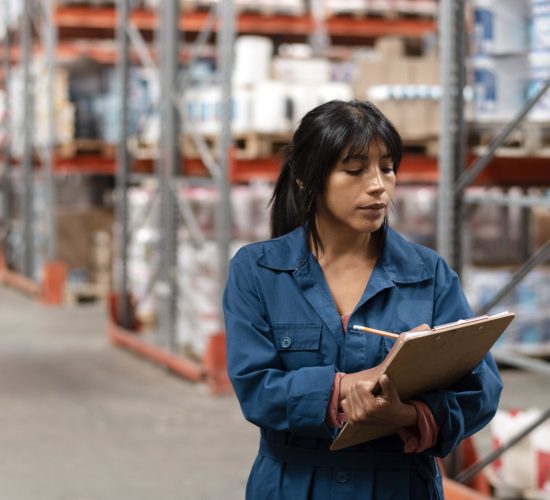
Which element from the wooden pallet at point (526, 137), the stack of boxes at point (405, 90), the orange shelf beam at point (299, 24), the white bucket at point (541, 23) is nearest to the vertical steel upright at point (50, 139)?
the orange shelf beam at point (299, 24)

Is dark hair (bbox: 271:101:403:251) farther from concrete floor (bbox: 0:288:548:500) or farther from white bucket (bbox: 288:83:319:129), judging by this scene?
white bucket (bbox: 288:83:319:129)

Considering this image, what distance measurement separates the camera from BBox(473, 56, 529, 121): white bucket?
5484 mm

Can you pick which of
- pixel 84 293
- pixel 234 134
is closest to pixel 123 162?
pixel 234 134

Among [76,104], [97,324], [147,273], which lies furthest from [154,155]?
[76,104]

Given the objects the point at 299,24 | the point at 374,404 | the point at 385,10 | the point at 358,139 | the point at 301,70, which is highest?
the point at 385,10

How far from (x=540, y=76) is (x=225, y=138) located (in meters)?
2.29

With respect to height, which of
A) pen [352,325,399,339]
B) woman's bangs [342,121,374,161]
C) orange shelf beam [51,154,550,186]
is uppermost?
woman's bangs [342,121,374,161]

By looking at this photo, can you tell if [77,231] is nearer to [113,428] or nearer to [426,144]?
[426,144]

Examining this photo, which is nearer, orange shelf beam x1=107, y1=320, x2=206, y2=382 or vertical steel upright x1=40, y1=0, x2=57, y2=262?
orange shelf beam x1=107, y1=320, x2=206, y2=382

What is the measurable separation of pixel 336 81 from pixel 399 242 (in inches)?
233

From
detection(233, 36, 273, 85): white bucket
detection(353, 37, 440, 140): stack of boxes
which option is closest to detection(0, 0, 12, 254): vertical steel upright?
detection(233, 36, 273, 85): white bucket

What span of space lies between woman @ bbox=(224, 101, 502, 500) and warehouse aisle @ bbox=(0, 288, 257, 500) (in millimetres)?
2657

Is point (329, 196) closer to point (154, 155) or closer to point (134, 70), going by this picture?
point (154, 155)

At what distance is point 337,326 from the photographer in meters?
2.36
